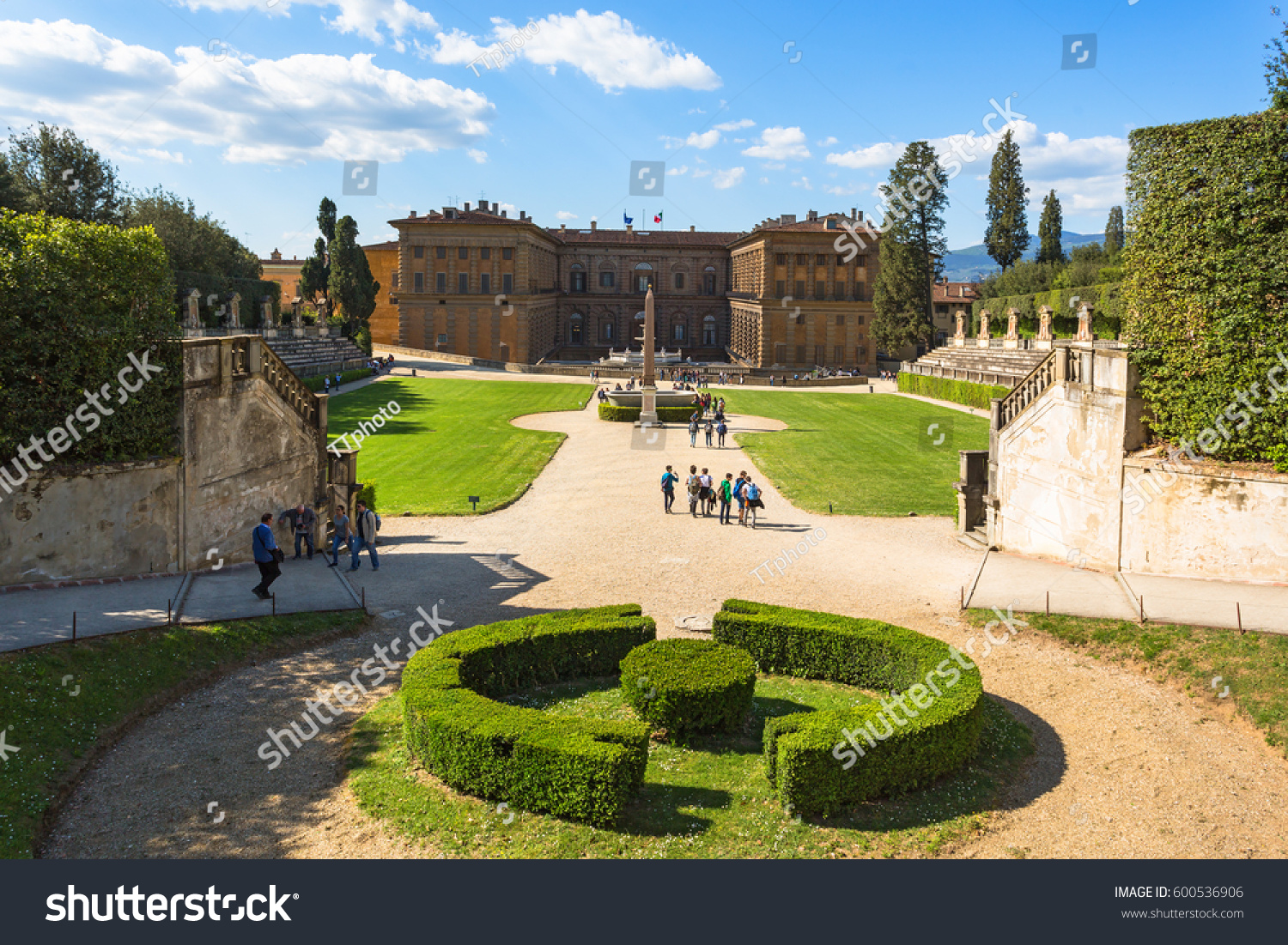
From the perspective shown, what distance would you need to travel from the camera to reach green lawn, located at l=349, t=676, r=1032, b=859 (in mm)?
8703

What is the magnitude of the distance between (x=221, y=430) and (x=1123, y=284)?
59.8 ft

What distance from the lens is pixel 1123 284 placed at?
A: 60.5ft

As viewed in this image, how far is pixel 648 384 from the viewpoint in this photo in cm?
4569

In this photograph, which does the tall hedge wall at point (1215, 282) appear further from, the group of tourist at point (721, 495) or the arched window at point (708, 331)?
the arched window at point (708, 331)

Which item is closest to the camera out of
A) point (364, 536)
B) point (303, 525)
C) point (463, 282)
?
point (303, 525)

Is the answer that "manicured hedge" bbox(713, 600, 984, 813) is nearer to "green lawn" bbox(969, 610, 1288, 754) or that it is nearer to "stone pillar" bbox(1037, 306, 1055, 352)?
"green lawn" bbox(969, 610, 1288, 754)

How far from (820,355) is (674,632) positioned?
269 feet

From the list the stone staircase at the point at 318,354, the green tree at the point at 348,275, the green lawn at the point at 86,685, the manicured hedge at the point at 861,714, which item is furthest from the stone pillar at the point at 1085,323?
the green tree at the point at 348,275

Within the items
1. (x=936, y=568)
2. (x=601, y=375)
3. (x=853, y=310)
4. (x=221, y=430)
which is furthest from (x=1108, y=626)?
(x=853, y=310)

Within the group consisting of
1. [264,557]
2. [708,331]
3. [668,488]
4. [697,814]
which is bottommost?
[697,814]

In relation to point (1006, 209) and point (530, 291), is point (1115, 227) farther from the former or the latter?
point (530, 291)

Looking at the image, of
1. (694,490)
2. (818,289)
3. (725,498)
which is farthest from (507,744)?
(818,289)

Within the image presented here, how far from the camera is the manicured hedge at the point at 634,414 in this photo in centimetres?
4556

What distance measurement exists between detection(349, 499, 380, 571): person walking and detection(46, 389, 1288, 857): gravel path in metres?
0.36
